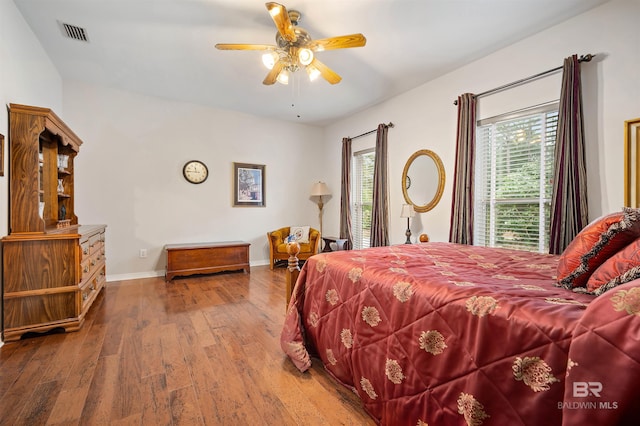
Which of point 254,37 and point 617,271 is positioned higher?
point 254,37

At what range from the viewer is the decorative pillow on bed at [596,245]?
1097 mm

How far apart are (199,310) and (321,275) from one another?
1.78m

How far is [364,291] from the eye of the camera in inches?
62.4

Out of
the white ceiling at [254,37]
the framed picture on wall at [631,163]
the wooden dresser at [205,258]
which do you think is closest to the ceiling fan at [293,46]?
the white ceiling at [254,37]

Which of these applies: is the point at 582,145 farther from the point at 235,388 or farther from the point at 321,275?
the point at 235,388

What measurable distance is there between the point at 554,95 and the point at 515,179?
2.72 feet

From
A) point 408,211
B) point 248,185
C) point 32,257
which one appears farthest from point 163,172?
point 408,211

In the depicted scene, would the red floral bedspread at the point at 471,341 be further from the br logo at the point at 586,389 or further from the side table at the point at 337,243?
the side table at the point at 337,243

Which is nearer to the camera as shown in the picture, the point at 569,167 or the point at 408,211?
the point at 569,167

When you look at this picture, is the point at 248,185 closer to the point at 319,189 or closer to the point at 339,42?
the point at 319,189

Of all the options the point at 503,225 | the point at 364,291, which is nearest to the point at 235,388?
the point at 364,291

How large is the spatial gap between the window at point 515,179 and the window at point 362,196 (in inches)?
75.3

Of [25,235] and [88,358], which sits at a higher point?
[25,235]

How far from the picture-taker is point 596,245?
1163 millimetres
